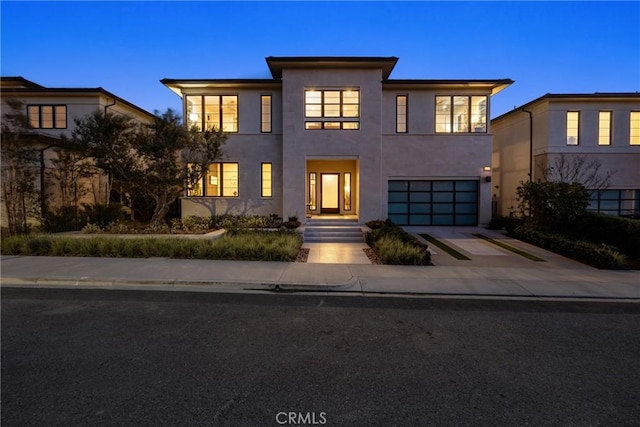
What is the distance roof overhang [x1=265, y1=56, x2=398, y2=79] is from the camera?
47.6 ft

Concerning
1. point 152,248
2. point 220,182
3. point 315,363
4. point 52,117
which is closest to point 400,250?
point 315,363

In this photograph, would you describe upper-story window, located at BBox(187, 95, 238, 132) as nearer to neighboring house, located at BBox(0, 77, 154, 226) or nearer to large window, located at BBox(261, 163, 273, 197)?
large window, located at BBox(261, 163, 273, 197)

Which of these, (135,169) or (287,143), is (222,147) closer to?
(287,143)

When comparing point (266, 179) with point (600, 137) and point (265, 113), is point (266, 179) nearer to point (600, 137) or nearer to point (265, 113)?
point (265, 113)

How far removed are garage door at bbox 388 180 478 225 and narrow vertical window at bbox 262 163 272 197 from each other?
6053mm

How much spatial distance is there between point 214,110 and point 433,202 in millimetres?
11816

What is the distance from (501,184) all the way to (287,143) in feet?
46.5

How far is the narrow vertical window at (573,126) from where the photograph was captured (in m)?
17.3

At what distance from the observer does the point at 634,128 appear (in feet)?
57.2

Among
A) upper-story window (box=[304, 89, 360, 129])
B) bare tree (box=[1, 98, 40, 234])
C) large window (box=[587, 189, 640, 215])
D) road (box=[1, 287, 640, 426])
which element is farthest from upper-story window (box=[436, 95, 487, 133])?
bare tree (box=[1, 98, 40, 234])

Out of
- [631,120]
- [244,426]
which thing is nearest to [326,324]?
[244,426]

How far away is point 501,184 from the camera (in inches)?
821

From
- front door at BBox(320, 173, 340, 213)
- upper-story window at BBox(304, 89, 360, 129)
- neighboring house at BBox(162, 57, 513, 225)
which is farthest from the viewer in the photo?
front door at BBox(320, 173, 340, 213)

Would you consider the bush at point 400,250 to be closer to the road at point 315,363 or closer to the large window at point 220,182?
the road at point 315,363
